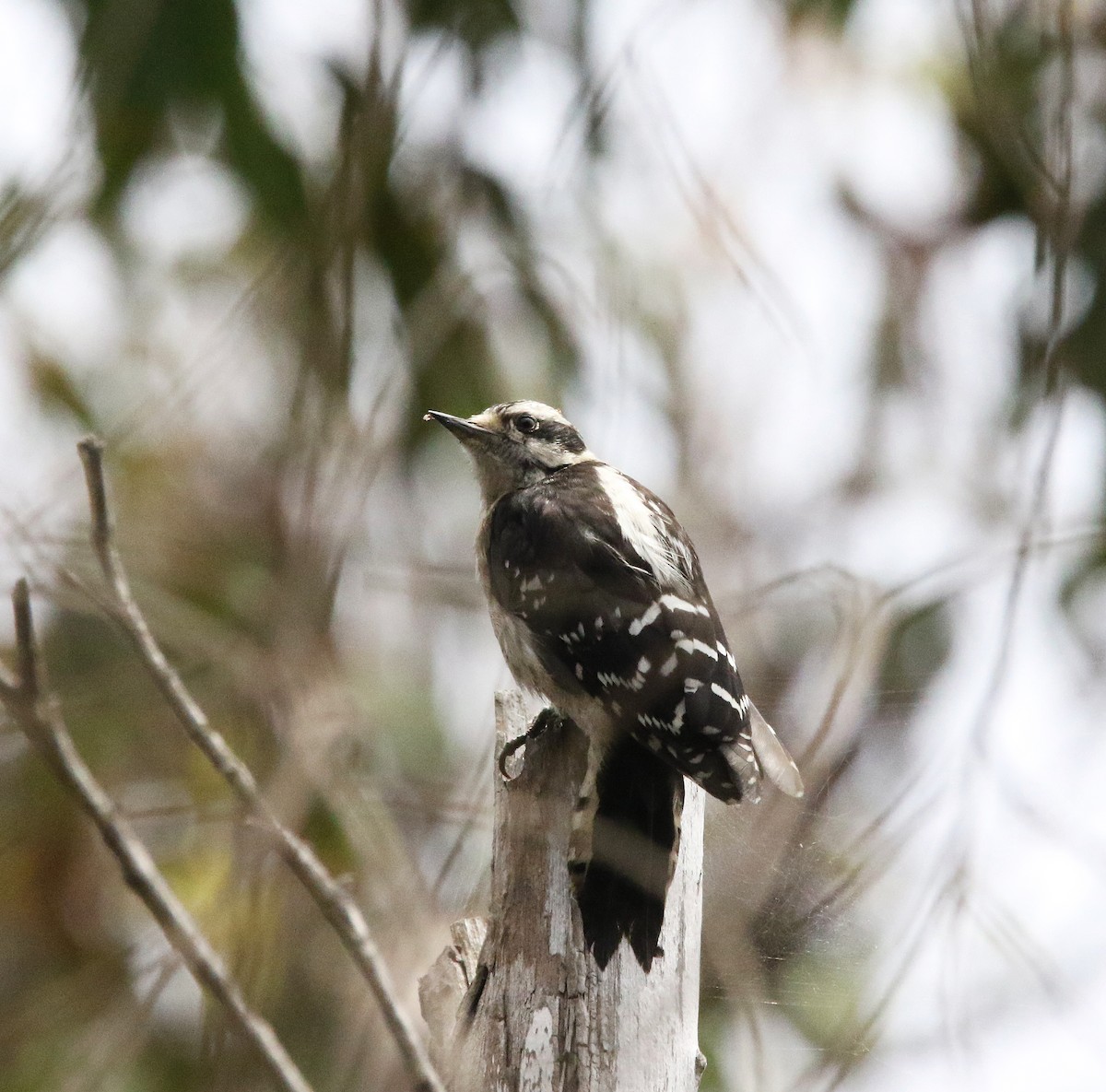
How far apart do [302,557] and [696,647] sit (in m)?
1.18

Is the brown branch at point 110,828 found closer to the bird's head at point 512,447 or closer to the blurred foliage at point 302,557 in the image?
the blurred foliage at point 302,557

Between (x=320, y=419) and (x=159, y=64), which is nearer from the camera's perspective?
(x=320, y=419)

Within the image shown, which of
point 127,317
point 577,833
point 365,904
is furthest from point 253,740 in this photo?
point 127,317

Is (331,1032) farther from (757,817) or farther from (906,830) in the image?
(906,830)

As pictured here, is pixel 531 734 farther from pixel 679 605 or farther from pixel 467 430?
pixel 467 430

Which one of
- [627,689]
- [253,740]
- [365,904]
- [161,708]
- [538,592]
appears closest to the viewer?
[253,740]

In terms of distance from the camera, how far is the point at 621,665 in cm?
238

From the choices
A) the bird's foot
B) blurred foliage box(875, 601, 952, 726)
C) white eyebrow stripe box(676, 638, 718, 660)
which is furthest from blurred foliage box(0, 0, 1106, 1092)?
white eyebrow stripe box(676, 638, 718, 660)

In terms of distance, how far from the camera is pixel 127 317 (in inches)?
148

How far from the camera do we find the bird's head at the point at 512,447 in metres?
3.10

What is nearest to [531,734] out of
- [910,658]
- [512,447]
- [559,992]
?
[559,992]

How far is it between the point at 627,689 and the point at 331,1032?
3.46ft

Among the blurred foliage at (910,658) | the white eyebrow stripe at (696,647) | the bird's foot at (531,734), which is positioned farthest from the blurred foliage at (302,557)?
the white eyebrow stripe at (696,647)

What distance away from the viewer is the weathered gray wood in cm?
181
